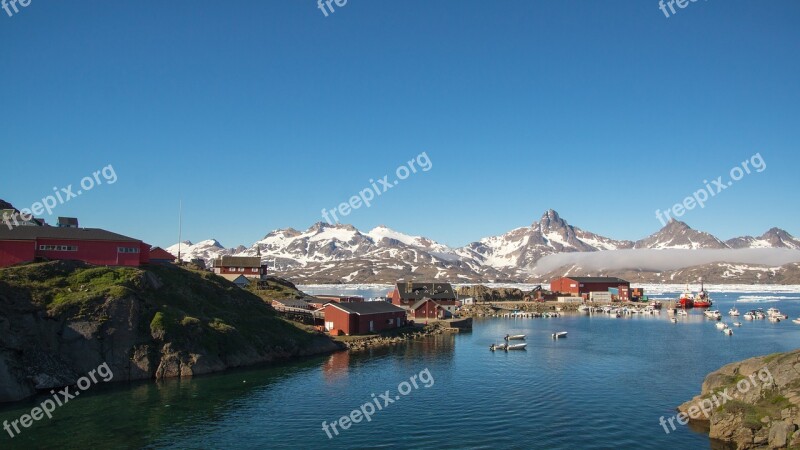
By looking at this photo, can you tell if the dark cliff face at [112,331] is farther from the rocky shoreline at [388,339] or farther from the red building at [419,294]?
the red building at [419,294]

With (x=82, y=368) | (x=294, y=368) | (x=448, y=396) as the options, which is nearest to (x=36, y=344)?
(x=82, y=368)

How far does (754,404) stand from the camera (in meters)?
34.2

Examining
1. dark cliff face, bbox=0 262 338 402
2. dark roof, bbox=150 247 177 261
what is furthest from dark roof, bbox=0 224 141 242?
dark roof, bbox=150 247 177 261

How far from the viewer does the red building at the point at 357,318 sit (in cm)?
7650

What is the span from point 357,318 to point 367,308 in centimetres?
483

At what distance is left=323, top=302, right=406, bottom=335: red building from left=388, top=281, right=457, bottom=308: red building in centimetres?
4235

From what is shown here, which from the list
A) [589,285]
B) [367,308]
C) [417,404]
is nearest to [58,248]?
[367,308]

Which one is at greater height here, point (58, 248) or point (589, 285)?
point (58, 248)

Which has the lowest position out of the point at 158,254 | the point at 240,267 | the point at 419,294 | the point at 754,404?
the point at 754,404

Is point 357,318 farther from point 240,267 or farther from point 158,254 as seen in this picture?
point 240,267

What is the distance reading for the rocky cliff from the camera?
30.6 m

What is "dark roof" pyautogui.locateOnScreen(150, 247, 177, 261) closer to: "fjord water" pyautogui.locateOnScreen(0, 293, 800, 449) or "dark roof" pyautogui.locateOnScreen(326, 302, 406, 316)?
"dark roof" pyautogui.locateOnScreen(326, 302, 406, 316)

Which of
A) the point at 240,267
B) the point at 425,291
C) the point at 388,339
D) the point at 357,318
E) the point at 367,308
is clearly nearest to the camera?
the point at 388,339

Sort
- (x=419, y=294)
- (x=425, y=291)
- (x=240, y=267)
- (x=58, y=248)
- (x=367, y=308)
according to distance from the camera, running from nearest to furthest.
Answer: (x=58, y=248)
(x=367, y=308)
(x=240, y=267)
(x=419, y=294)
(x=425, y=291)
